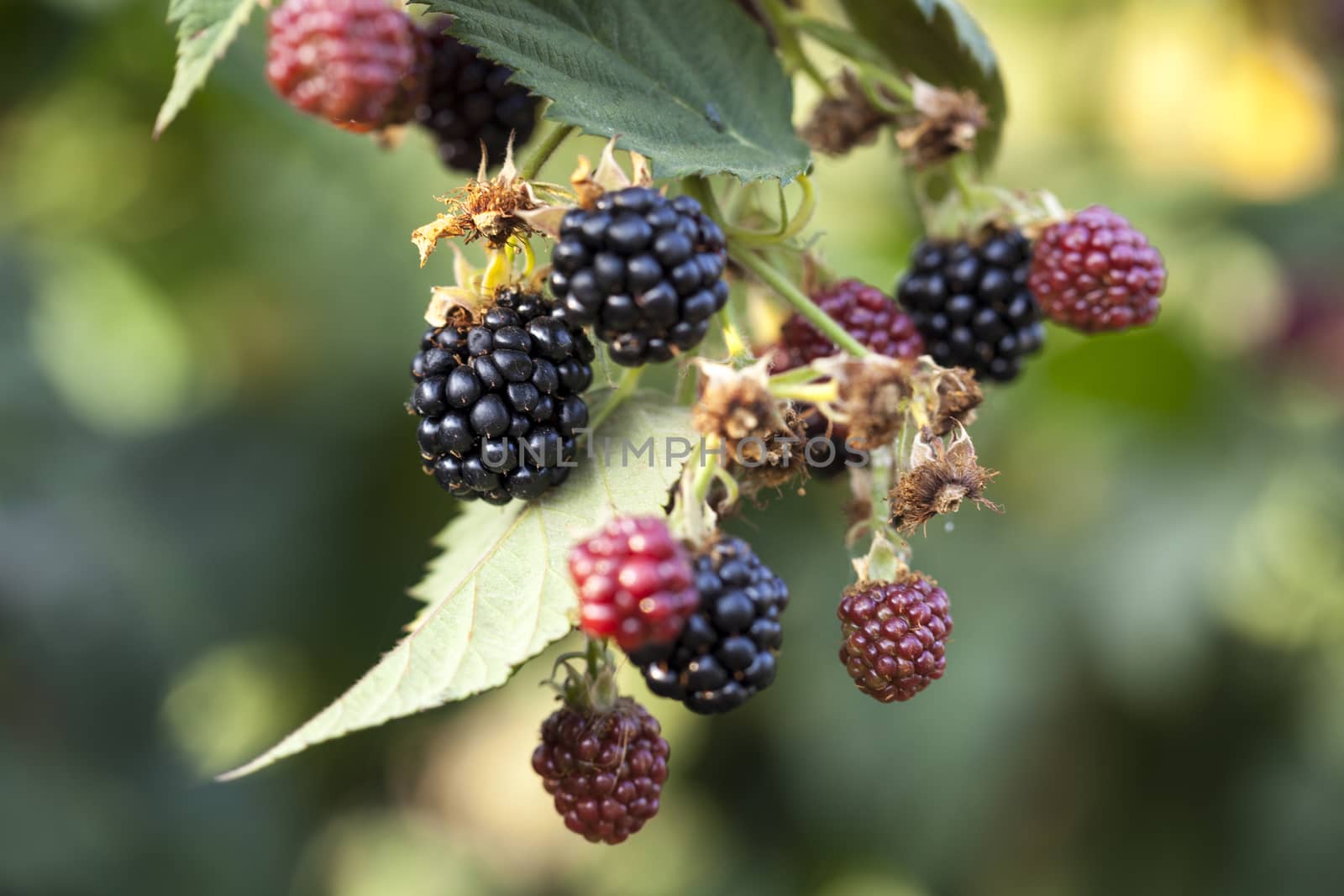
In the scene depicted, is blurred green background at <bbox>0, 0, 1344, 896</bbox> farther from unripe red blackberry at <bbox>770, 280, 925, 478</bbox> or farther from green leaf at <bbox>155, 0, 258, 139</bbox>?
green leaf at <bbox>155, 0, 258, 139</bbox>

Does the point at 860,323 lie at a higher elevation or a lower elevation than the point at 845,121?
lower

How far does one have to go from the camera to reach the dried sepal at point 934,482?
1106mm

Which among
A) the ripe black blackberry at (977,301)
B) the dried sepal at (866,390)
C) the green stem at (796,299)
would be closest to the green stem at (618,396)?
the green stem at (796,299)

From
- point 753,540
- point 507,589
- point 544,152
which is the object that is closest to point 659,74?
point 544,152

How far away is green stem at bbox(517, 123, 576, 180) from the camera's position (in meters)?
1.04

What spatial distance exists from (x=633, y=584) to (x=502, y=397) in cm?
29

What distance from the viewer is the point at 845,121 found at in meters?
1.42

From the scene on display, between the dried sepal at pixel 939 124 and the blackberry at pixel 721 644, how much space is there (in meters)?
0.64

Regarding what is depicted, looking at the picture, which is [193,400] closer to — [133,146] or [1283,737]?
[133,146]

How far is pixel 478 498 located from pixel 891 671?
0.45 metres

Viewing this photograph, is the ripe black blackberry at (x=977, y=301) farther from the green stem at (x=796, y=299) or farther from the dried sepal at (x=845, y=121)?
the green stem at (x=796, y=299)

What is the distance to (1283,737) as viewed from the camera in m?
3.01

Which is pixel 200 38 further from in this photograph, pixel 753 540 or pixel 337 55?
pixel 753 540

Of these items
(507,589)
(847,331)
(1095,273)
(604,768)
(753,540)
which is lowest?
(753,540)
